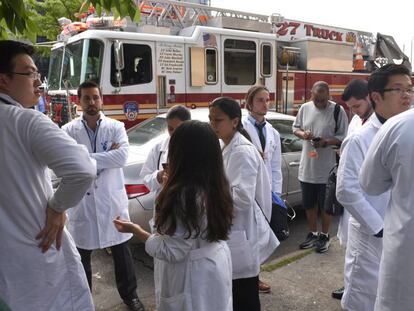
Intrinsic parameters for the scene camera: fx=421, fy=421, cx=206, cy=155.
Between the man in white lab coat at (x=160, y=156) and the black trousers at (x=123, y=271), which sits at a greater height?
the man in white lab coat at (x=160, y=156)

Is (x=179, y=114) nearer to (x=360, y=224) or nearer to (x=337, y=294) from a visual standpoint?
(x=360, y=224)

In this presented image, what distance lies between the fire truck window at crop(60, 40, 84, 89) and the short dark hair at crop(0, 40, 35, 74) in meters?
5.95

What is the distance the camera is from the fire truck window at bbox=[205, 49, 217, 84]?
8.55 metres

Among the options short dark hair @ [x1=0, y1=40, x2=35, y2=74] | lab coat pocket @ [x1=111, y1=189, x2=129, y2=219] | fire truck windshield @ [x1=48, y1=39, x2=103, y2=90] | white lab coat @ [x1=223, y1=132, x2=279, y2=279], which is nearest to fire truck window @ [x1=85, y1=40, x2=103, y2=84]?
fire truck windshield @ [x1=48, y1=39, x2=103, y2=90]

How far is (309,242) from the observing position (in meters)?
4.89

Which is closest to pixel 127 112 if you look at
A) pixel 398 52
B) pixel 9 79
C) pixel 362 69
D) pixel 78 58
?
pixel 78 58

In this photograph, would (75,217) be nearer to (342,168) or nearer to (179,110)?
(179,110)

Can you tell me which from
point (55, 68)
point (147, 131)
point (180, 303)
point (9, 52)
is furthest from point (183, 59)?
point (180, 303)

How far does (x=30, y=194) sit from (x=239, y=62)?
7586 mm

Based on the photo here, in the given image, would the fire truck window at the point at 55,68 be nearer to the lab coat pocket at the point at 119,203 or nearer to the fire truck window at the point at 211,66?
the fire truck window at the point at 211,66

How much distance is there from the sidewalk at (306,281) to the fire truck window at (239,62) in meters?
4.99

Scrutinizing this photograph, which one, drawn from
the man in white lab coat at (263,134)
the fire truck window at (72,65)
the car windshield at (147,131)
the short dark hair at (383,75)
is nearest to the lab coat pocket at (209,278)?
the short dark hair at (383,75)

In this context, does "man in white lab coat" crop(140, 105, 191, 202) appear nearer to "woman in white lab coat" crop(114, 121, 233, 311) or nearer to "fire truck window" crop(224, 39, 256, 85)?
"woman in white lab coat" crop(114, 121, 233, 311)

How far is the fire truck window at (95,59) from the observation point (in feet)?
24.5
